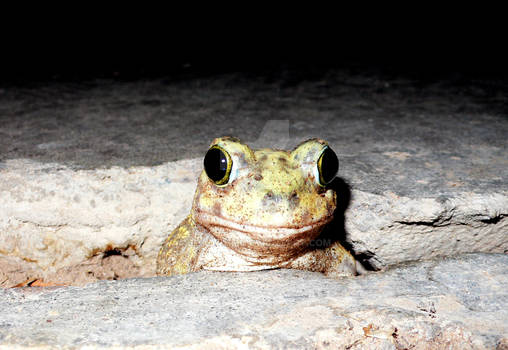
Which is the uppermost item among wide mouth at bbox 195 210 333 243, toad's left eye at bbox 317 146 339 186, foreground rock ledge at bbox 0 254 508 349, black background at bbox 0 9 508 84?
black background at bbox 0 9 508 84

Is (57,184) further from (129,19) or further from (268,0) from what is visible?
(268,0)

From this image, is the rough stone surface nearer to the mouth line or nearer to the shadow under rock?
the shadow under rock

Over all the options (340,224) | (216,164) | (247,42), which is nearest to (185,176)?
(216,164)

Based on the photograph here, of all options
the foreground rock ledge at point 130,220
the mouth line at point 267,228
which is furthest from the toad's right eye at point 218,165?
the foreground rock ledge at point 130,220

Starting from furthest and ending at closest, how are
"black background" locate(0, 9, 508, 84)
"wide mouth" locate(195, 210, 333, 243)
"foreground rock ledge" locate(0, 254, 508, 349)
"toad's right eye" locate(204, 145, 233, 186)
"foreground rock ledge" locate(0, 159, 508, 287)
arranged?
"black background" locate(0, 9, 508, 84)
"foreground rock ledge" locate(0, 159, 508, 287)
"toad's right eye" locate(204, 145, 233, 186)
"wide mouth" locate(195, 210, 333, 243)
"foreground rock ledge" locate(0, 254, 508, 349)

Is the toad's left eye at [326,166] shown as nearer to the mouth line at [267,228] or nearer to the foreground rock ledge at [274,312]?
the mouth line at [267,228]

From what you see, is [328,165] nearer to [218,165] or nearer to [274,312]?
[218,165]

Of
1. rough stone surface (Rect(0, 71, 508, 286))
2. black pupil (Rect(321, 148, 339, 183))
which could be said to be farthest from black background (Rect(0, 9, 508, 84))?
black pupil (Rect(321, 148, 339, 183))

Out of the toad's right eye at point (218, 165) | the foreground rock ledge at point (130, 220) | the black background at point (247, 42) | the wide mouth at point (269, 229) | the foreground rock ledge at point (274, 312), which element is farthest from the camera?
the black background at point (247, 42)
